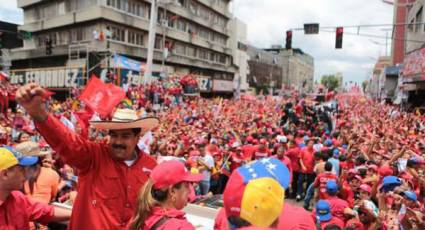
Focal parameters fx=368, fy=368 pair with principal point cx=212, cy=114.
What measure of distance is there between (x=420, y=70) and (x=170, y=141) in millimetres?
18304

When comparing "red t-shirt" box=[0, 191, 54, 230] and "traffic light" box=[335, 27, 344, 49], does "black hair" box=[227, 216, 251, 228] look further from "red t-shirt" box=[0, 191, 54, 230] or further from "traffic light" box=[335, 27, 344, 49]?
"traffic light" box=[335, 27, 344, 49]

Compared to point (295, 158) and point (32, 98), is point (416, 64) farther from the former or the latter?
point (32, 98)

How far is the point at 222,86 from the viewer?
157 feet

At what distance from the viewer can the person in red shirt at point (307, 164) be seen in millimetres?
9133

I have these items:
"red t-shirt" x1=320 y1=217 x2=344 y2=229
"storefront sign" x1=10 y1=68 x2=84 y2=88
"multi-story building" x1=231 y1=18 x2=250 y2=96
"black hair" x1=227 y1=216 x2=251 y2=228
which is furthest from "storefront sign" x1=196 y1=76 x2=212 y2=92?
"black hair" x1=227 y1=216 x2=251 y2=228

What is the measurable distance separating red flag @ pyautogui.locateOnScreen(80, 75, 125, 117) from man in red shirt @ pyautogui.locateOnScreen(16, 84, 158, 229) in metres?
0.66

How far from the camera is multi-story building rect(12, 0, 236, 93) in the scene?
34469 mm

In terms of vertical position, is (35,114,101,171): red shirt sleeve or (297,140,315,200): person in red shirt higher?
(35,114,101,171): red shirt sleeve

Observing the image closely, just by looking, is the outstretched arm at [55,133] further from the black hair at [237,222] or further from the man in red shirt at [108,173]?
the black hair at [237,222]

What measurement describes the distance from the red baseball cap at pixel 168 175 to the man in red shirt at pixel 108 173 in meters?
0.48

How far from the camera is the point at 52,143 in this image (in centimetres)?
236

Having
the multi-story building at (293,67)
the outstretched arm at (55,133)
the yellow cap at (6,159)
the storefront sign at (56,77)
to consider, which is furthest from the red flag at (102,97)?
the multi-story building at (293,67)

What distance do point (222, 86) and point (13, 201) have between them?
45435 millimetres

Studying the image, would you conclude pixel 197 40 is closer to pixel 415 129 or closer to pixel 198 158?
pixel 415 129
